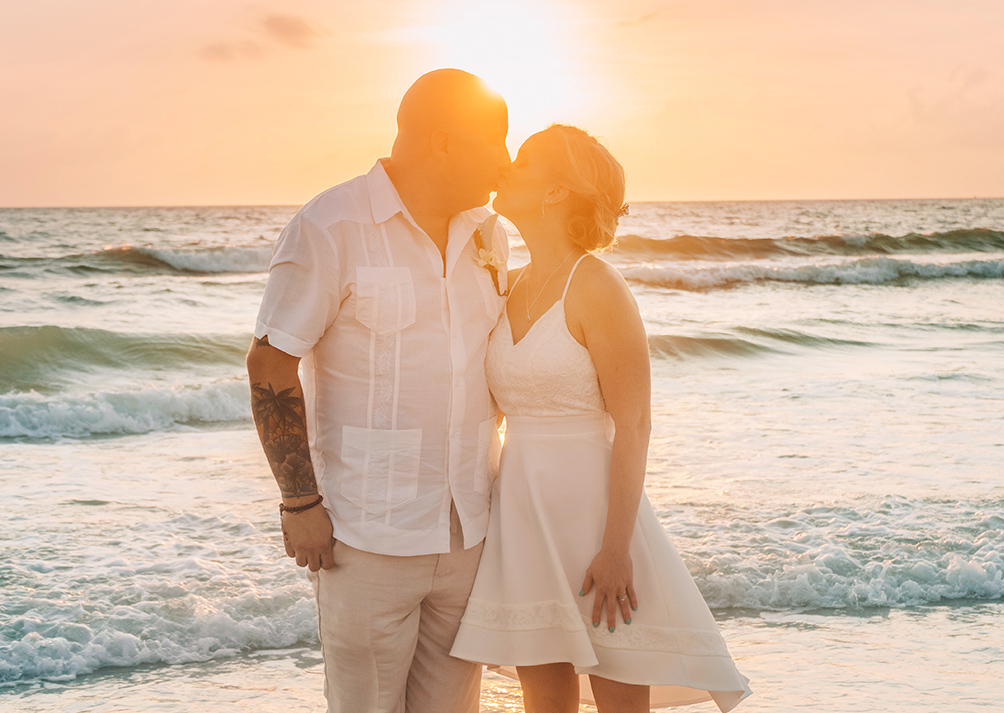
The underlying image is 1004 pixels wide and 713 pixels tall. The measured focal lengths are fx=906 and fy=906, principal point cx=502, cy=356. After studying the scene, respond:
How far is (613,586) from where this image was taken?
8.80 ft

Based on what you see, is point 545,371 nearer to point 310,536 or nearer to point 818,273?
point 310,536

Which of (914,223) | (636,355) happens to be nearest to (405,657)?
(636,355)

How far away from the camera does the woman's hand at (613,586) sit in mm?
2680

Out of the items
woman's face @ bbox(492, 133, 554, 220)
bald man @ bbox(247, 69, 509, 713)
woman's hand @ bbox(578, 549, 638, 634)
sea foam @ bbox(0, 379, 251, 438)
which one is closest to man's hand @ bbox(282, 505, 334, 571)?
bald man @ bbox(247, 69, 509, 713)

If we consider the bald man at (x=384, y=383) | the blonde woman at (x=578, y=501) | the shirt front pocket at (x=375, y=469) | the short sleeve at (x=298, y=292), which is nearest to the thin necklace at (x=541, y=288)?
the blonde woman at (x=578, y=501)

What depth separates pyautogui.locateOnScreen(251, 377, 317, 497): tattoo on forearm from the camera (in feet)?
7.96

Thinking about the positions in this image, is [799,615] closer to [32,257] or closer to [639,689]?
[639,689]

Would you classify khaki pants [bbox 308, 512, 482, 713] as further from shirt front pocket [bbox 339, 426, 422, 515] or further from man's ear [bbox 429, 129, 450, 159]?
man's ear [bbox 429, 129, 450, 159]

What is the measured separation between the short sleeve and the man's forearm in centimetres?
6

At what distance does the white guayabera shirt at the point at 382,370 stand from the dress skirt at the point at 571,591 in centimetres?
25

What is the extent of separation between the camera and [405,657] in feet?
8.77

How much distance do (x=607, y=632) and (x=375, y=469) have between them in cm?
87

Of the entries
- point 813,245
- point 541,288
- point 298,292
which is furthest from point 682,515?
point 813,245

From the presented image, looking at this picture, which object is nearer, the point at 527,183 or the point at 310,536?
the point at 310,536
